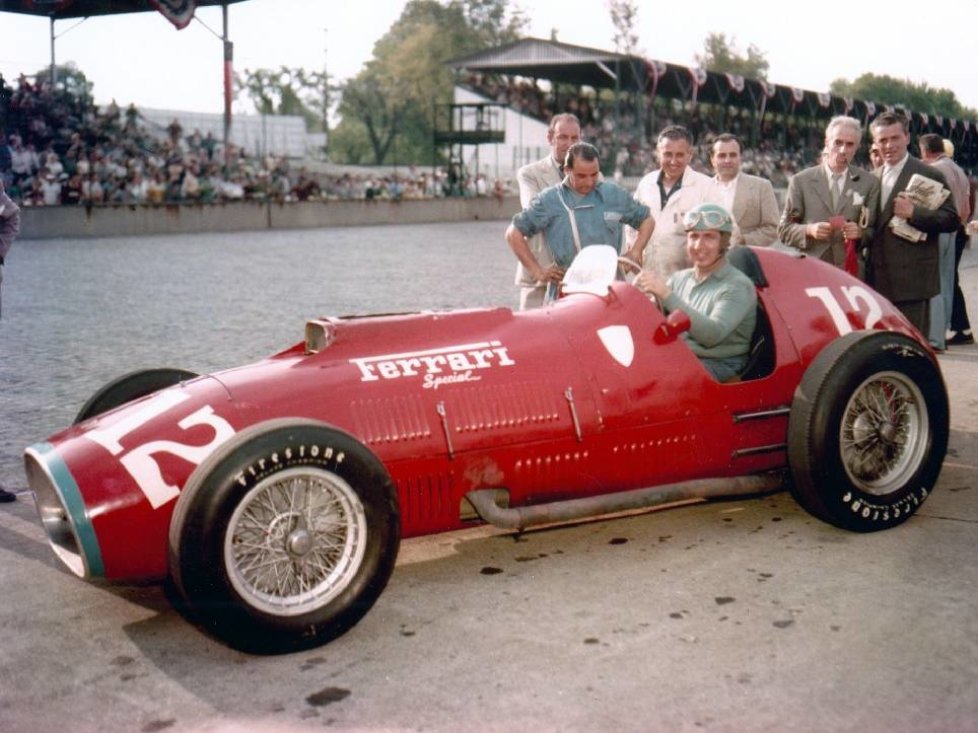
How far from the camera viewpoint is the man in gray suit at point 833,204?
6656mm

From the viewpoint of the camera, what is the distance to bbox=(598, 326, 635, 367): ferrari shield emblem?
171 inches

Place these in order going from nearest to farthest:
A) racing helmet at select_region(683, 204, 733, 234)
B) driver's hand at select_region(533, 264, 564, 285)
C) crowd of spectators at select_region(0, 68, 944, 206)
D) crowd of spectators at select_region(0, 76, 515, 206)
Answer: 1. racing helmet at select_region(683, 204, 733, 234)
2. driver's hand at select_region(533, 264, 564, 285)
3. crowd of spectators at select_region(0, 76, 515, 206)
4. crowd of spectators at select_region(0, 68, 944, 206)

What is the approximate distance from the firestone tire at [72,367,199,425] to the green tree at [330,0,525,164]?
245 ft

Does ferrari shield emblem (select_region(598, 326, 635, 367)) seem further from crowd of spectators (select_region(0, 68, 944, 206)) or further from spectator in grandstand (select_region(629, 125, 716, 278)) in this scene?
crowd of spectators (select_region(0, 68, 944, 206))

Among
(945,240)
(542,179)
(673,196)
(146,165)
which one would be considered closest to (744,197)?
(673,196)

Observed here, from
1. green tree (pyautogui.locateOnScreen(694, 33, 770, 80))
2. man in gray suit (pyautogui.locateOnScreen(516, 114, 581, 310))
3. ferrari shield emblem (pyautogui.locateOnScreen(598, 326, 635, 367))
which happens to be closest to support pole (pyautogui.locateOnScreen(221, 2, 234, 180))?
man in gray suit (pyautogui.locateOnScreen(516, 114, 581, 310))

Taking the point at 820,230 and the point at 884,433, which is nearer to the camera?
the point at 884,433

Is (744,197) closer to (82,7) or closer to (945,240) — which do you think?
(945,240)

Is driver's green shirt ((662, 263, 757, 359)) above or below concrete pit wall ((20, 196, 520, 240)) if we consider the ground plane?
below

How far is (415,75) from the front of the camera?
96.1 meters

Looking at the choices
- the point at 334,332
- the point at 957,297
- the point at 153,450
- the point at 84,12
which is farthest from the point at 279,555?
the point at 84,12

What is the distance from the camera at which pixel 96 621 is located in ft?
12.5

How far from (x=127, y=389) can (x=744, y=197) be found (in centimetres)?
395

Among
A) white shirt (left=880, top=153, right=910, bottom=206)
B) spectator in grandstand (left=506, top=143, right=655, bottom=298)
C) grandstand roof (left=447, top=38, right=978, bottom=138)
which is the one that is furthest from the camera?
grandstand roof (left=447, top=38, right=978, bottom=138)
